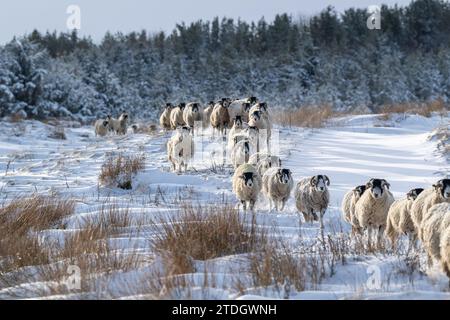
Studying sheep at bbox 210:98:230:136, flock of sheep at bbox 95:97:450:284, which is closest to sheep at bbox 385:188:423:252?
flock of sheep at bbox 95:97:450:284

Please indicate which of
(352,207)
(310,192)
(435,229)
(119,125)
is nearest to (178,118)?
(119,125)

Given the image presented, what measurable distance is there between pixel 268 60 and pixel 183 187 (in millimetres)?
41160

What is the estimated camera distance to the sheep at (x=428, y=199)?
6404mm

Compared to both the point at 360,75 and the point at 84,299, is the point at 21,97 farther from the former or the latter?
the point at 84,299

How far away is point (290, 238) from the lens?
6.18 metres

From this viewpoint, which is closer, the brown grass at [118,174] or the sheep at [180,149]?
the brown grass at [118,174]

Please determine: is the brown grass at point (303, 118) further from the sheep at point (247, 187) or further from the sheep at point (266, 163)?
the sheep at point (247, 187)

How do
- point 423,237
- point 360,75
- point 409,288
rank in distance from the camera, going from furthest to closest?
point 360,75
point 423,237
point 409,288

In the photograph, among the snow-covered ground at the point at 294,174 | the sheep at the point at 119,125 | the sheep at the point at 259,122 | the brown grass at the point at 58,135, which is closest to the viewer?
the snow-covered ground at the point at 294,174

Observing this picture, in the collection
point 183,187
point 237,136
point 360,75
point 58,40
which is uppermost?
point 58,40

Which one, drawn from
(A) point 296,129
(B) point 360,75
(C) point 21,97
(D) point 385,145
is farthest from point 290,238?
(B) point 360,75

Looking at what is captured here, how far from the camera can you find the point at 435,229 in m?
5.00

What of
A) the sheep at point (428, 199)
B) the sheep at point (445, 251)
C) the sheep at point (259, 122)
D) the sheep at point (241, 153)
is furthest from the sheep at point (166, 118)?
the sheep at point (445, 251)

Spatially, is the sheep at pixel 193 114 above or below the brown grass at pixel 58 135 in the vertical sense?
above
